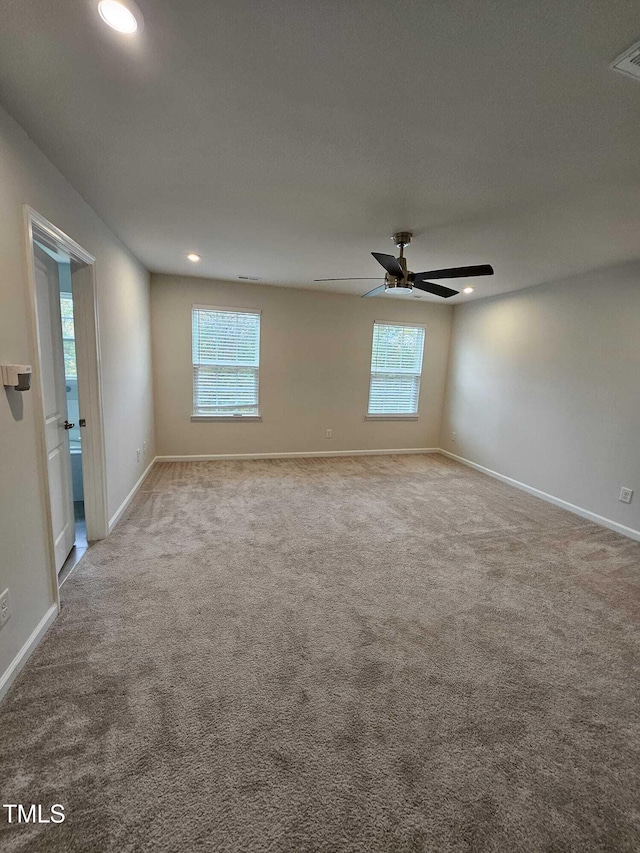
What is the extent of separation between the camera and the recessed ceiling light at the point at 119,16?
3.41 feet

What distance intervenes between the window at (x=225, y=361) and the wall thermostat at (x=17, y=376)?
10.6 ft

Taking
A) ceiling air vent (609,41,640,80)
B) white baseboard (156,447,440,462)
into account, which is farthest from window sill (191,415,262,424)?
ceiling air vent (609,41,640,80)

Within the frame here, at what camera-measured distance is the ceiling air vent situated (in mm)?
1105

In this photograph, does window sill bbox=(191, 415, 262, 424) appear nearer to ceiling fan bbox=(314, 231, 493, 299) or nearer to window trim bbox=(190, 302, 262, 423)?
window trim bbox=(190, 302, 262, 423)

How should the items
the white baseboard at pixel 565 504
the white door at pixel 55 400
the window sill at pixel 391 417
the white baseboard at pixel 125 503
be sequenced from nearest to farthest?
the white door at pixel 55 400 < the white baseboard at pixel 125 503 < the white baseboard at pixel 565 504 < the window sill at pixel 391 417

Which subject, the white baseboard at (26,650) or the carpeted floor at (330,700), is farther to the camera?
the white baseboard at (26,650)

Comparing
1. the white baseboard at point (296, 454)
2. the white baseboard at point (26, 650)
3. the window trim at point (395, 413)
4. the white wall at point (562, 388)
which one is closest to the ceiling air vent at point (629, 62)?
the white wall at point (562, 388)

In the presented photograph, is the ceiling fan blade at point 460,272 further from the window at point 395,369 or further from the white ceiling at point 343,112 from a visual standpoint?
the window at point 395,369

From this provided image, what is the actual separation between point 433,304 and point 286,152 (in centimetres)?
438

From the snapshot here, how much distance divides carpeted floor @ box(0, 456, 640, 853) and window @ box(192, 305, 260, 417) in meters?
2.33

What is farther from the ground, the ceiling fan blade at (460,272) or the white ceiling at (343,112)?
the white ceiling at (343,112)

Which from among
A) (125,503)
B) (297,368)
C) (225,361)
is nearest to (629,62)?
(125,503)

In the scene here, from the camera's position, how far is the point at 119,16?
3.53ft

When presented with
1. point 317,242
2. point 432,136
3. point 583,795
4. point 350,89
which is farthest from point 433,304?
point 583,795
